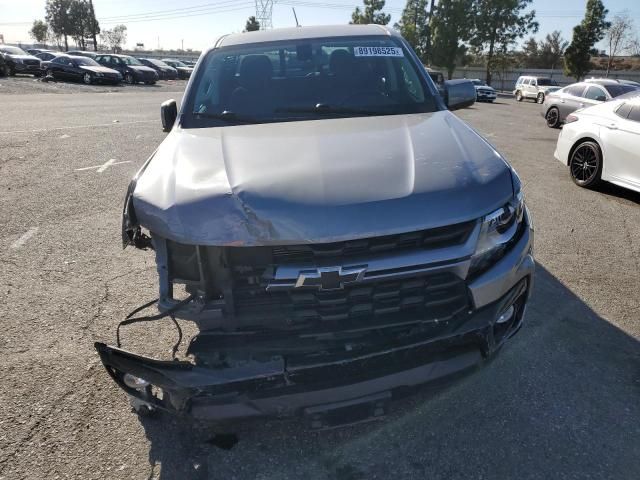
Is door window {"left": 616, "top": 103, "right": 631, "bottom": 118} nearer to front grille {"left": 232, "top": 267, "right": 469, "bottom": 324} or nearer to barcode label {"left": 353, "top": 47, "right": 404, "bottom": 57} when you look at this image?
barcode label {"left": 353, "top": 47, "right": 404, "bottom": 57}

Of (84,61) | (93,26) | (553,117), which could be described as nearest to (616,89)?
(553,117)

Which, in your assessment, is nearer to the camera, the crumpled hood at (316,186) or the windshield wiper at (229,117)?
the crumpled hood at (316,186)

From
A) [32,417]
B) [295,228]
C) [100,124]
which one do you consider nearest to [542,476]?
[295,228]

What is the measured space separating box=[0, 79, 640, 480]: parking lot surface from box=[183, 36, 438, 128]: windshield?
5.18 feet

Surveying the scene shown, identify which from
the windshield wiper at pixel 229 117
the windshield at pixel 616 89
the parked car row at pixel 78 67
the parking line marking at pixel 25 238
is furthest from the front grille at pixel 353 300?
the parked car row at pixel 78 67

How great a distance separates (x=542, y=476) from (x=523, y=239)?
3.54 feet

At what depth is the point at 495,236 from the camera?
7.29 ft

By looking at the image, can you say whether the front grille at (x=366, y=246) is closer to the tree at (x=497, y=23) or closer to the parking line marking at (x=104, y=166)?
the parking line marking at (x=104, y=166)

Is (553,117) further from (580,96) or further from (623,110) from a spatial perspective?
(623,110)

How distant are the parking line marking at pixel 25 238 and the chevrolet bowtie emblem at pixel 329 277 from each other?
12.9 ft

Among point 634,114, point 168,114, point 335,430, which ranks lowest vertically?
point 335,430

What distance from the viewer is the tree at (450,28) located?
46.5 meters

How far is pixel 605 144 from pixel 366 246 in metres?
6.16

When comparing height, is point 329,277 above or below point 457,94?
below
